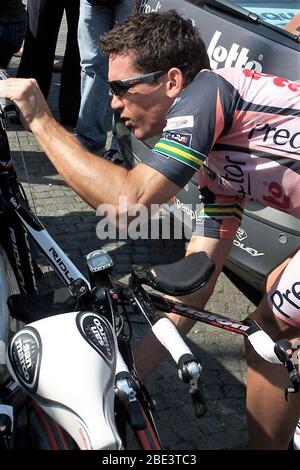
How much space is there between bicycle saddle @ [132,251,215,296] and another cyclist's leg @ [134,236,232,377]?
2.51 feet

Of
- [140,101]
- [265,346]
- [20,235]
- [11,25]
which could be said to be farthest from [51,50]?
[265,346]

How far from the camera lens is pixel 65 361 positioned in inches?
66.2

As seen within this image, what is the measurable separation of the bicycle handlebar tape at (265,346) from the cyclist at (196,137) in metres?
0.52

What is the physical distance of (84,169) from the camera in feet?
7.31

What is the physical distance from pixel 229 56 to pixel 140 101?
1.27 metres

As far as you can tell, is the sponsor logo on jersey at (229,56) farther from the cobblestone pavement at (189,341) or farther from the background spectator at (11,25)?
the background spectator at (11,25)

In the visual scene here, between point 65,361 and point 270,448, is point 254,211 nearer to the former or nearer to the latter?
point 270,448

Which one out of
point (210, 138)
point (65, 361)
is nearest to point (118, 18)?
point (210, 138)

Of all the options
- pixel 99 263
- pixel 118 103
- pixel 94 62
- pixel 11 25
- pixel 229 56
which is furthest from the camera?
pixel 94 62

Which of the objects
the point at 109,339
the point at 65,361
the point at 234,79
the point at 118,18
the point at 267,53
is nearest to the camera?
the point at 65,361

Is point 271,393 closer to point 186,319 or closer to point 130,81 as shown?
point 186,319

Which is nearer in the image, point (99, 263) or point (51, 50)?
point (99, 263)

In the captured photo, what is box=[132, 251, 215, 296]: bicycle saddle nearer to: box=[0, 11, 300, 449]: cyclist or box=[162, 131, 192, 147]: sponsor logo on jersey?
box=[0, 11, 300, 449]: cyclist

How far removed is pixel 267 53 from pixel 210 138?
139cm
